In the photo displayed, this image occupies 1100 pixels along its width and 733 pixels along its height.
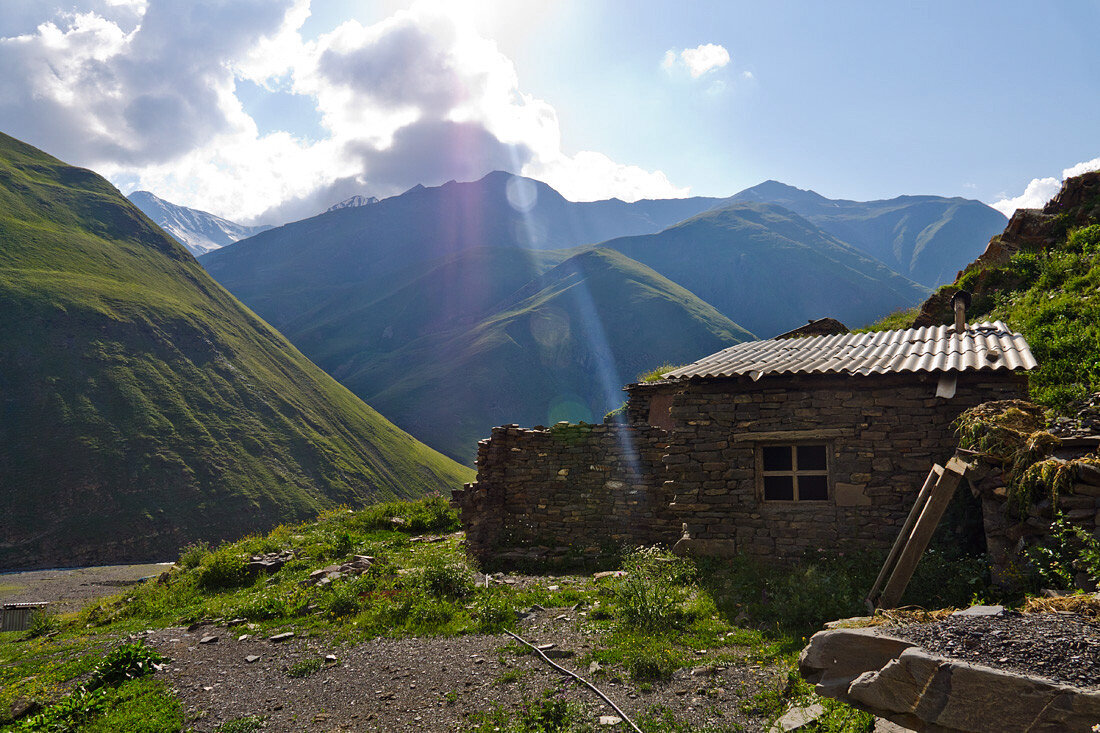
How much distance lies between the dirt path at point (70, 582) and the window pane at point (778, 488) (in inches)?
1079

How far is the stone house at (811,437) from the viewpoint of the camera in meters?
9.79

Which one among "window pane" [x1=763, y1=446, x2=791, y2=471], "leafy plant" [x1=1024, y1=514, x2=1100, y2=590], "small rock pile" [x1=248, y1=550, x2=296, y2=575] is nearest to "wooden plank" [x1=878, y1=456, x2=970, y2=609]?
"leafy plant" [x1=1024, y1=514, x2=1100, y2=590]

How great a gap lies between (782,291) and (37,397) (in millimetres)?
161924

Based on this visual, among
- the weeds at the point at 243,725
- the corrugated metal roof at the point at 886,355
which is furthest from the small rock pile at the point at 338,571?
the corrugated metal roof at the point at 886,355

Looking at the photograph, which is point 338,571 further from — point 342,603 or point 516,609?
point 516,609

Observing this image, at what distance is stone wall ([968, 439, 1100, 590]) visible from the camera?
21.6ft

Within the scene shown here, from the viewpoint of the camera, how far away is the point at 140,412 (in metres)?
52.1

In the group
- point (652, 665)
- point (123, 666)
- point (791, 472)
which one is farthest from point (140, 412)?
point (652, 665)

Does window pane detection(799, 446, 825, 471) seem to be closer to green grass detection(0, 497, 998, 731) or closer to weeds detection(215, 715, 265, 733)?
green grass detection(0, 497, 998, 731)

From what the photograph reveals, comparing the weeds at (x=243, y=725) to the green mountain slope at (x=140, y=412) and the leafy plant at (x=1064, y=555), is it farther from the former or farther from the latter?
the green mountain slope at (x=140, y=412)

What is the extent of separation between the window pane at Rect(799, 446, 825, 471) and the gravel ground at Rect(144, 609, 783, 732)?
507 cm

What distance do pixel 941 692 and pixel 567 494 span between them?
1138cm

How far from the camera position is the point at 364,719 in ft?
22.6

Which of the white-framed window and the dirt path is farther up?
the white-framed window
